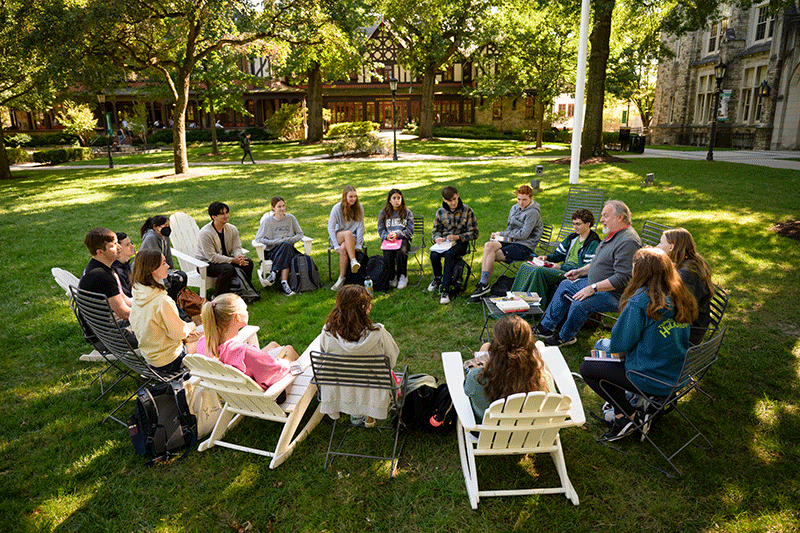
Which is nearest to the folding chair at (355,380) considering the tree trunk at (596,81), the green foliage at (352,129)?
the tree trunk at (596,81)

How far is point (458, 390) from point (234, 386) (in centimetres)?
150

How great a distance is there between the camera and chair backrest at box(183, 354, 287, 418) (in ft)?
10.3

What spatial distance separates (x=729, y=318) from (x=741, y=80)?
2579 cm

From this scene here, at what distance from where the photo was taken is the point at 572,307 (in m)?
4.86

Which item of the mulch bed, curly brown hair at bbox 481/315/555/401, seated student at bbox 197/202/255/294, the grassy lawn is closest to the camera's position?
curly brown hair at bbox 481/315/555/401

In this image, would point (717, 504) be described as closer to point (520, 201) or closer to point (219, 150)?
point (520, 201)

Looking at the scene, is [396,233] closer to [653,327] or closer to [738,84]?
[653,327]

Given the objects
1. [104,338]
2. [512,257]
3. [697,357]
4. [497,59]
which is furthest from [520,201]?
[497,59]

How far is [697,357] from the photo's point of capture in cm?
318

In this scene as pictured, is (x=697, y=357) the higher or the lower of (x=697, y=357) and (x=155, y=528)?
the higher

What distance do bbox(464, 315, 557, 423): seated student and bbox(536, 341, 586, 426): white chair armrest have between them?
0.86ft

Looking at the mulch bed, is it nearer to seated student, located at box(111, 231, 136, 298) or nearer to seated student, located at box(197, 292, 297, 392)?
seated student, located at box(197, 292, 297, 392)

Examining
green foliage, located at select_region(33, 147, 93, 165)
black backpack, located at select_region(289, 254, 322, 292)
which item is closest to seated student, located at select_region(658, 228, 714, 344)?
black backpack, located at select_region(289, 254, 322, 292)

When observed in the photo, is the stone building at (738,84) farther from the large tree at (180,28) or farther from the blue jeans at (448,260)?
the blue jeans at (448,260)
